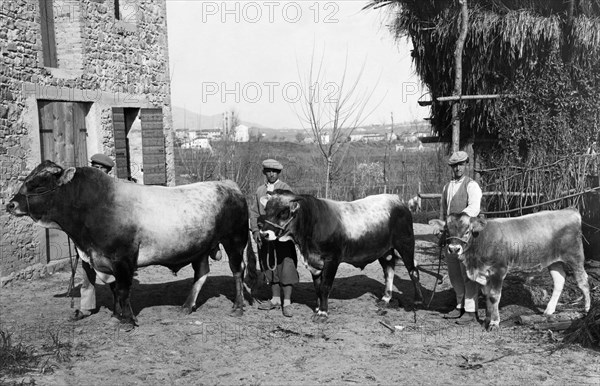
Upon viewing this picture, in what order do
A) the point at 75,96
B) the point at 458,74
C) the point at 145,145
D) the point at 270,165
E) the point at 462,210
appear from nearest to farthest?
the point at 462,210 < the point at 270,165 < the point at 458,74 < the point at 75,96 < the point at 145,145

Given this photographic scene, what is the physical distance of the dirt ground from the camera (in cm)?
510

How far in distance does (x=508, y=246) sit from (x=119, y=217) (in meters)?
4.23

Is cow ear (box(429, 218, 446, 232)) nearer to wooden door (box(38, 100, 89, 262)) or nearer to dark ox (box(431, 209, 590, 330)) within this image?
dark ox (box(431, 209, 590, 330))

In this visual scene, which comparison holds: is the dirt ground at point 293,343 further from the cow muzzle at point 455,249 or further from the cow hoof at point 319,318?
the cow muzzle at point 455,249

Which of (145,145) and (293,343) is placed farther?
(145,145)

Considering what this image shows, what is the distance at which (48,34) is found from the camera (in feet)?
33.5

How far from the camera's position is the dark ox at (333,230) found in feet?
21.8

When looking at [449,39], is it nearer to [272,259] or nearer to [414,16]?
[414,16]

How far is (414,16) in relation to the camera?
10.5m

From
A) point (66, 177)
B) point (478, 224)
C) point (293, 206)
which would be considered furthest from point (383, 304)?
point (66, 177)

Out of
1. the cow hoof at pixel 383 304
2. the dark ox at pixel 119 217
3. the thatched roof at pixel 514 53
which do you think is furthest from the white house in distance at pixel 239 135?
the dark ox at pixel 119 217

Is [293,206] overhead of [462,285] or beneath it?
overhead

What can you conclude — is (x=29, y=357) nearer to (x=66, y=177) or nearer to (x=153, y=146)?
(x=66, y=177)

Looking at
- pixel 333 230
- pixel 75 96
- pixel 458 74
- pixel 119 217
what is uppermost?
pixel 458 74
